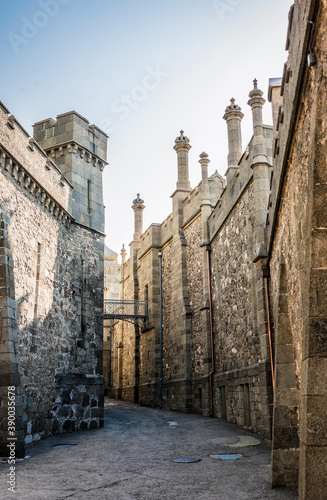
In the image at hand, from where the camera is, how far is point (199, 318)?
19.3 m

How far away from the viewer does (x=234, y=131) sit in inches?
699

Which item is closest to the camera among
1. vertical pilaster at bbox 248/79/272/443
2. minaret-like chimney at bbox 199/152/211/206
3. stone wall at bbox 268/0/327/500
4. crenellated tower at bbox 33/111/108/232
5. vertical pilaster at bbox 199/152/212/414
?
stone wall at bbox 268/0/327/500

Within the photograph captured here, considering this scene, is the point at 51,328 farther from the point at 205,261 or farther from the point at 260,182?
the point at 205,261

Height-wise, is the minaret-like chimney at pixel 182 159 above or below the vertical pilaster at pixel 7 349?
above

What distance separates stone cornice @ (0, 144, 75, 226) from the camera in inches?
431

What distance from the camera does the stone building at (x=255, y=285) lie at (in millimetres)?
4254

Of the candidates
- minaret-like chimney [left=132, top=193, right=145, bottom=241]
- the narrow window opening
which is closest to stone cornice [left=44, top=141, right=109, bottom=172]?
the narrow window opening

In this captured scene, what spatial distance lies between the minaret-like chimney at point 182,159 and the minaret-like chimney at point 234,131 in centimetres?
523

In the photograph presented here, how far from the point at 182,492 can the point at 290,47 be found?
18.4ft

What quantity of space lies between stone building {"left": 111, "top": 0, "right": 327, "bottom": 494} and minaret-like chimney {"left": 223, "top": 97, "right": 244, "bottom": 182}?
0.04m

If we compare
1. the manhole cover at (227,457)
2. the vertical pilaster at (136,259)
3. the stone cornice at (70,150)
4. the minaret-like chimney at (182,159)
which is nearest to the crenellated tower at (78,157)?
the stone cornice at (70,150)

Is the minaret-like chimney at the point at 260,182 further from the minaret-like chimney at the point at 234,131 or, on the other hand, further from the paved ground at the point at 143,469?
the paved ground at the point at 143,469

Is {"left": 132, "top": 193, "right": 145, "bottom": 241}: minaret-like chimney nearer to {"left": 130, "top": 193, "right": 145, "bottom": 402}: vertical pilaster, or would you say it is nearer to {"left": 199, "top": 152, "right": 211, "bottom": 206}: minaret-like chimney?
{"left": 130, "top": 193, "right": 145, "bottom": 402}: vertical pilaster

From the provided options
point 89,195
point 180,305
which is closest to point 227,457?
point 89,195
